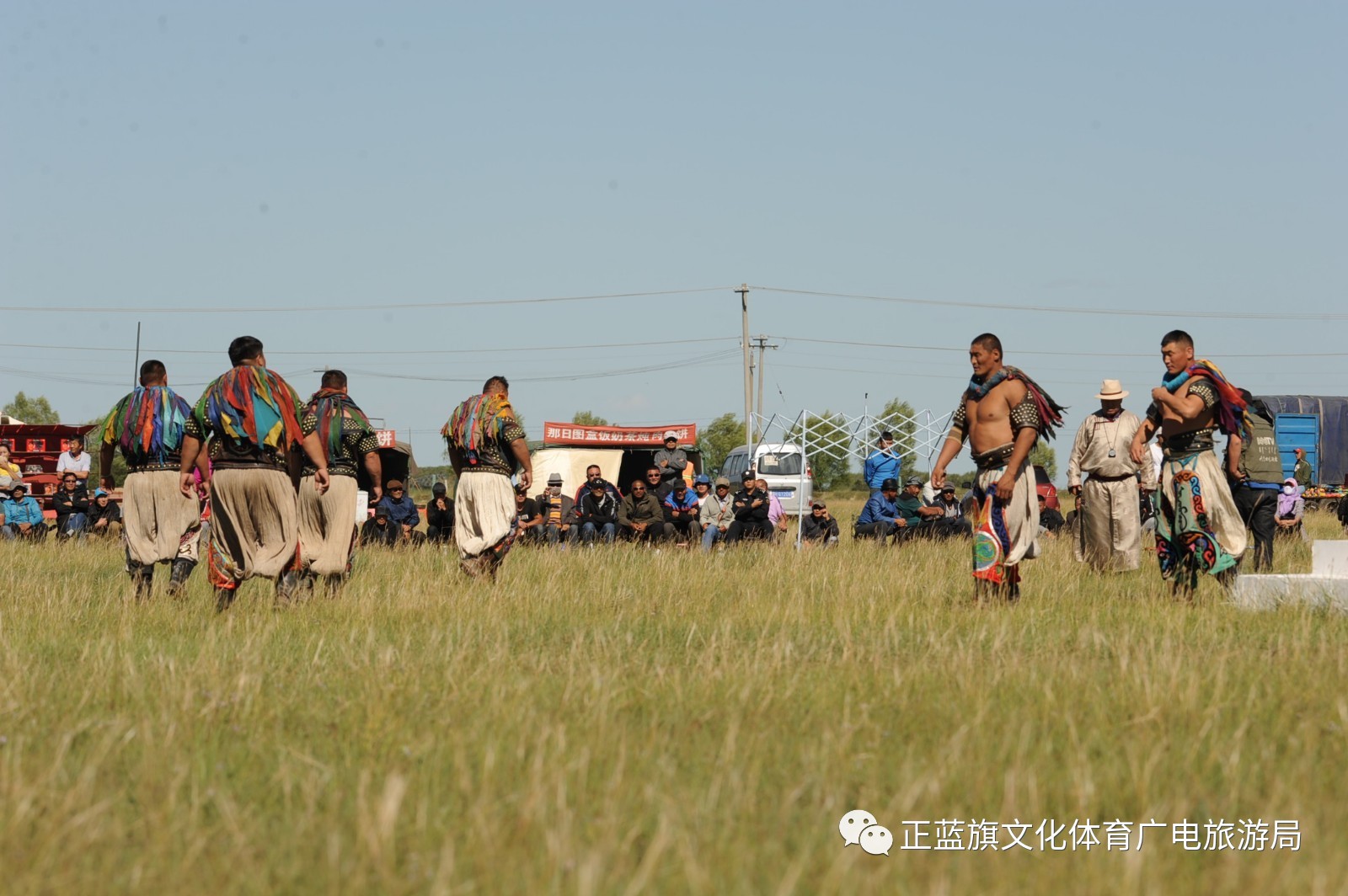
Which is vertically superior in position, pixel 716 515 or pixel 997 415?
pixel 997 415

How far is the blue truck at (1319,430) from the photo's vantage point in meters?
34.8

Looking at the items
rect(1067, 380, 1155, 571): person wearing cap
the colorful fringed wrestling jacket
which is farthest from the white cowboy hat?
the colorful fringed wrestling jacket

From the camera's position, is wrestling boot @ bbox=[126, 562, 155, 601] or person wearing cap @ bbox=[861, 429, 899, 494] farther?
person wearing cap @ bbox=[861, 429, 899, 494]

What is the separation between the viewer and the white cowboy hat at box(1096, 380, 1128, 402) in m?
12.0

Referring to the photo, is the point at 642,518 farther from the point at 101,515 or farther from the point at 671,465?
the point at 101,515

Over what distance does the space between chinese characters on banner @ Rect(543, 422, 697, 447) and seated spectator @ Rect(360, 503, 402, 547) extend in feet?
28.1

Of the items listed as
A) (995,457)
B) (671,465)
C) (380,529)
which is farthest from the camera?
(671,465)

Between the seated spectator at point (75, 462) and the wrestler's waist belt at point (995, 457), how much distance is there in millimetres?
15573

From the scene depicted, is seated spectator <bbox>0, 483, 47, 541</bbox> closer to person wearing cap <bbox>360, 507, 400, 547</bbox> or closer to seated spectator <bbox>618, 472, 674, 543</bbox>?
person wearing cap <bbox>360, 507, 400, 547</bbox>

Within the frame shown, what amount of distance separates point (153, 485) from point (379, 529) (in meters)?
8.61

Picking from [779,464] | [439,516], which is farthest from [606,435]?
[439,516]

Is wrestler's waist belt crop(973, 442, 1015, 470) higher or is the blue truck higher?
the blue truck

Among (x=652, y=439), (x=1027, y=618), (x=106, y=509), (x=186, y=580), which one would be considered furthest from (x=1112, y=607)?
(x=652, y=439)

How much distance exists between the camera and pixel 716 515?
18.3 metres
